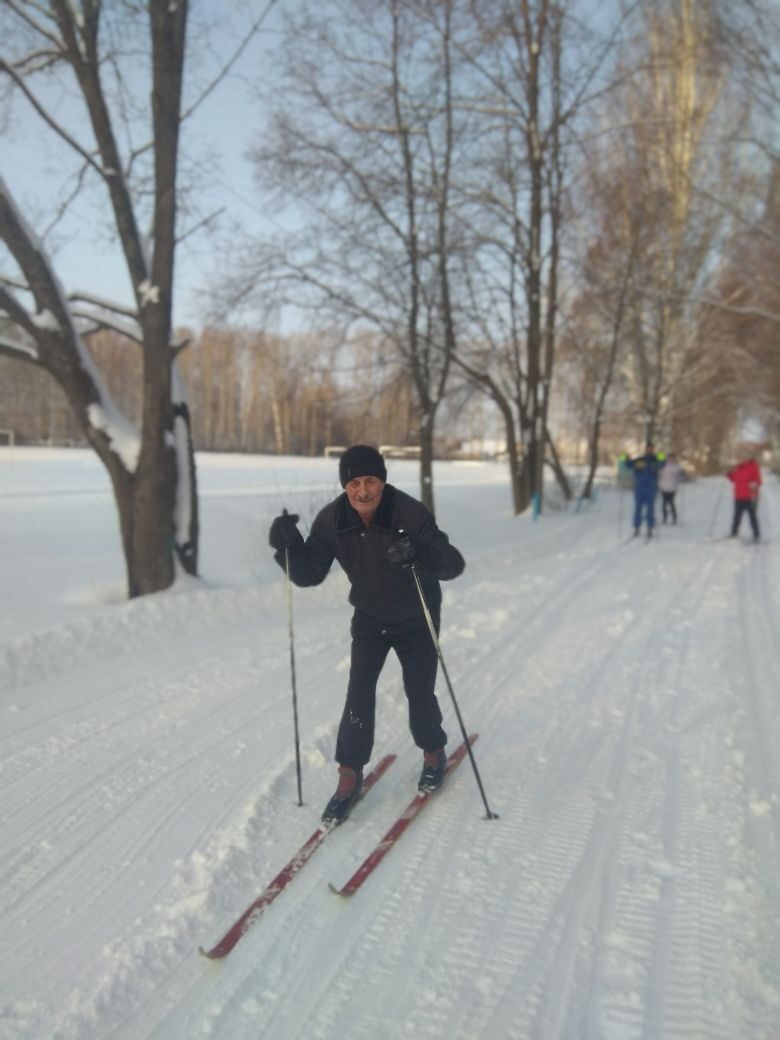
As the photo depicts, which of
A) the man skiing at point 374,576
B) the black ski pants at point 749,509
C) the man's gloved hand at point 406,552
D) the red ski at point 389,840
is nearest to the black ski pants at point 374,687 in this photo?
the man skiing at point 374,576

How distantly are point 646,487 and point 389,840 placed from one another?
41.0ft

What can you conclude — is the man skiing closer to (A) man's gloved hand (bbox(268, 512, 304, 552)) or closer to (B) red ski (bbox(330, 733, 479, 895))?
(A) man's gloved hand (bbox(268, 512, 304, 552))

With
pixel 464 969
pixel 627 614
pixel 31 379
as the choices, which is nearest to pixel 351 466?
pixel 464 969

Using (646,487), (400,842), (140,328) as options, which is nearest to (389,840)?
(400,842)

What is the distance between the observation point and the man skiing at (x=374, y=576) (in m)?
3.35

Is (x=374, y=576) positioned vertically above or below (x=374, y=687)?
above

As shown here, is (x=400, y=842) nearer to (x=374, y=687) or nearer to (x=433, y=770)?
(x=433, y=770)

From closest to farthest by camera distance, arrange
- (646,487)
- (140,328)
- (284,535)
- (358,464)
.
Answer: (358,464), (284,535), (140,328), (646,487)

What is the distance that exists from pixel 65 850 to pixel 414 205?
12971mm

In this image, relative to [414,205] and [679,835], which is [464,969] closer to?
[679,835]

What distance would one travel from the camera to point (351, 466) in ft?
10.8

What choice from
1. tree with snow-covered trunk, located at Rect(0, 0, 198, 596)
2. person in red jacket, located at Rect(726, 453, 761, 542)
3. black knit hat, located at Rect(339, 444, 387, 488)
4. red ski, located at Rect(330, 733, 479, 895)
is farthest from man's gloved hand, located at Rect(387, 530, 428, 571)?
person in red jacket, located at Rect(726, 453, 761, 542)

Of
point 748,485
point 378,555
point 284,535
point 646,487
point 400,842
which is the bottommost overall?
point 400,842

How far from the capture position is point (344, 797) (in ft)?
11.3
